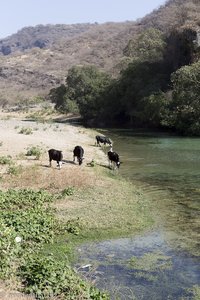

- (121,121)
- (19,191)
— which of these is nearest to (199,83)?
(121,121)

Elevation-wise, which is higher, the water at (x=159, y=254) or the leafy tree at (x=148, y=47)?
the leafy tree at (x=148, y=47)

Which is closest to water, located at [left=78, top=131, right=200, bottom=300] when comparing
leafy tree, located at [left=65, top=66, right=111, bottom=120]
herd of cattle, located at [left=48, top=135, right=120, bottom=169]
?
herd of cattle, located at [left=48, top=135, right=120, bottom=169]

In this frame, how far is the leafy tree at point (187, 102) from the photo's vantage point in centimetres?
4913

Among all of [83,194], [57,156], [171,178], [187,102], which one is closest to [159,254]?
[83,194]

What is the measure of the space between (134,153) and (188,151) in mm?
4449

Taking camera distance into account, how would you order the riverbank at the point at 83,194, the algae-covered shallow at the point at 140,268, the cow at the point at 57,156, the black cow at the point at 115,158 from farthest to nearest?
the black cow at the point at 115,158, the cow at the point at 57,156, the riverbank at the point at 83,194, the algae-covered shallow at the point at 140,268

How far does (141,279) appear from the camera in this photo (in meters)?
10.9

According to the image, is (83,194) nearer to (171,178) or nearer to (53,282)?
(171,178)

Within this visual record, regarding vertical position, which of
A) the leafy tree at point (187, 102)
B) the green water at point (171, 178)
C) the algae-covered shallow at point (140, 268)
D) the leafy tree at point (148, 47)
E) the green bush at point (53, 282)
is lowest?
the green water at point (171, 178)

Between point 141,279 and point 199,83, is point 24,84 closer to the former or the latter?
point 199,83

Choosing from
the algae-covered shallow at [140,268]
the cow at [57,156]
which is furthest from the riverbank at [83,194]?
the algae-covered shallow at [140,268]

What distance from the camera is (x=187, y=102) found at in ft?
165

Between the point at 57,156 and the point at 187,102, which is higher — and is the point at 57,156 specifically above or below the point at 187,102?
below

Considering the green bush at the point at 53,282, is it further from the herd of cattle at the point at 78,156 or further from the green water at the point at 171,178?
the herd of cattle at the point at 78,156
